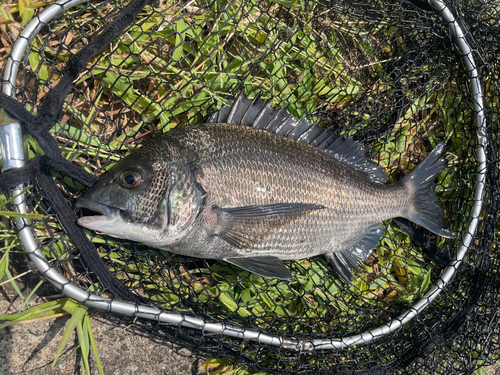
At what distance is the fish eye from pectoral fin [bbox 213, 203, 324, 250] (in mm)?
449

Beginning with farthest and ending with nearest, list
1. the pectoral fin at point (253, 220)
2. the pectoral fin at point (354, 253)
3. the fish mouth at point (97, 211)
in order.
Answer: the pectoral fin at point (354, 253)
the pectoral fin at point (253, 220)
the fish mouth at point (97, 211)

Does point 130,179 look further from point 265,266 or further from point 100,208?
point 265,266

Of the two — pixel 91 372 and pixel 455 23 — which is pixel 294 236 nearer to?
pixel 91 372

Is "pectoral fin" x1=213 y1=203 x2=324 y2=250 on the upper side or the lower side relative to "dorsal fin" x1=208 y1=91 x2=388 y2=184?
lower

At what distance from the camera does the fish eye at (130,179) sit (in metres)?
1.75

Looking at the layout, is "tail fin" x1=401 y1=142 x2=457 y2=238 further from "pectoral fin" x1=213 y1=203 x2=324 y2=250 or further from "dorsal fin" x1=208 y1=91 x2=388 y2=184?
"pectoral fin" x1=213 y1=203 x2=324 y2=250

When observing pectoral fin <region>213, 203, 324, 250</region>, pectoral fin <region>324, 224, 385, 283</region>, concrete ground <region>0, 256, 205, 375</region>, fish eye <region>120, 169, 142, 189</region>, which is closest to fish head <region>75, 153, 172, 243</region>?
fish eye <region>120, 169, 142, 189</region>

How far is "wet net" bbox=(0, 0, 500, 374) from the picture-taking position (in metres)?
1.94

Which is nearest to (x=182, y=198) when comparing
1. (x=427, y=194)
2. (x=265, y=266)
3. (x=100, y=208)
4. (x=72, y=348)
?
(x=100, y=208)

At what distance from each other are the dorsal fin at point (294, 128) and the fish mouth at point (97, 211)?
0.82 meters

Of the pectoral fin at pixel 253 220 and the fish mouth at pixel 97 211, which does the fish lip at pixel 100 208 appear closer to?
the fish mouth at pixel 97 211

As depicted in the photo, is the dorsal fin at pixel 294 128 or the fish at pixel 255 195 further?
the dorsal fin at pixel 294 128

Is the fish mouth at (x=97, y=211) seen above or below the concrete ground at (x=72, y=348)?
above

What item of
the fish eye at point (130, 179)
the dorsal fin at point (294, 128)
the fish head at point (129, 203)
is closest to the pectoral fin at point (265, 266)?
the fish head at point (129, 203)
